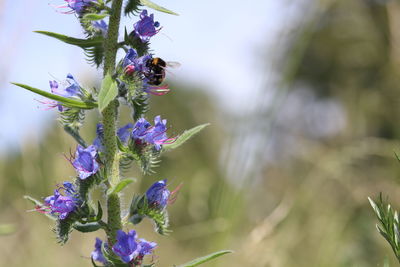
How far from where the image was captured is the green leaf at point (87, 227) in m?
1.84

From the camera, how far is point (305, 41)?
10.7ft

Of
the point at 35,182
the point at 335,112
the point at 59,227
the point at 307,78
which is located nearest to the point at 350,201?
the point at 35,182

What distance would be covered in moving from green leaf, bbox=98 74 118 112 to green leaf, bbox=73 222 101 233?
469 mm

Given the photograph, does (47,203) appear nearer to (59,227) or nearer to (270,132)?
(59,227)

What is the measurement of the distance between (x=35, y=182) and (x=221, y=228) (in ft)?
5.85

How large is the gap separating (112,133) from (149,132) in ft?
0.46

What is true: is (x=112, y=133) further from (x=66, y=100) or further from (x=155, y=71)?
(x=155, y=71)

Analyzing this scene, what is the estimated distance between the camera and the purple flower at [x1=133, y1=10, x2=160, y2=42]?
6.27ft

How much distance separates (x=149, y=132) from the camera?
6.22ft

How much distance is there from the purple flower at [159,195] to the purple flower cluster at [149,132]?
13 cm

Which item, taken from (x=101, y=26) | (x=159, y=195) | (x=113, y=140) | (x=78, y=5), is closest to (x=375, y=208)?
(x=159, y=195)

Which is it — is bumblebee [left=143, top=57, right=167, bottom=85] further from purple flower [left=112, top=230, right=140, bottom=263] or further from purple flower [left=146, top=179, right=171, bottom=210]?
purple flower [left=112, top=230, right=140, bottom=263]

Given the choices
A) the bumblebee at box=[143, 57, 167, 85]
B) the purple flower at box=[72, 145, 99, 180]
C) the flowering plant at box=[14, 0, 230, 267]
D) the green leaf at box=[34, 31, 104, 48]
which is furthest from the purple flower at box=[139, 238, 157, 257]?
the green leaf at box=[34, 31, 104, 48]

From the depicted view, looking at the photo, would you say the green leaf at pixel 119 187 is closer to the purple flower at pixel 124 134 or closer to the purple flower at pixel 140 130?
A: the purple flower at pixel 140 130
